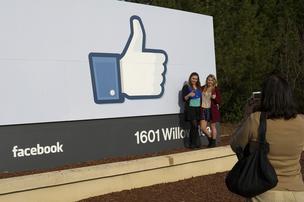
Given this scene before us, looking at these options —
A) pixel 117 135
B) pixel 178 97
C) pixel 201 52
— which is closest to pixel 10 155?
pixel 117 135

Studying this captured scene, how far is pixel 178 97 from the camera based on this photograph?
474 inches

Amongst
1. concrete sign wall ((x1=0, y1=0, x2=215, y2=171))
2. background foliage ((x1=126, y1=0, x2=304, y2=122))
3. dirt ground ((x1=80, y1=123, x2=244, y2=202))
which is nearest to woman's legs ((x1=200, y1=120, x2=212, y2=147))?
concrete sign wall ((x1=0, y1=0, x2=215, y2=171))

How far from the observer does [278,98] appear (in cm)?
391

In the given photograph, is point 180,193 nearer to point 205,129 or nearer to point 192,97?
point 192,97

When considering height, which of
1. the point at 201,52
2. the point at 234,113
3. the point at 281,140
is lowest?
the point at 234,113

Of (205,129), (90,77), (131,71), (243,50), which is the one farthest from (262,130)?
(243,50)

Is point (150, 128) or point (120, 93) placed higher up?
point (120, 93)

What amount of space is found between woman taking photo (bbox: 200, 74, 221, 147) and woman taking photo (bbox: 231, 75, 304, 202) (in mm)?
7989

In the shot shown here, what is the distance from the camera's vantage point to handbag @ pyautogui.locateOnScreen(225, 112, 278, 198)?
12.4ft

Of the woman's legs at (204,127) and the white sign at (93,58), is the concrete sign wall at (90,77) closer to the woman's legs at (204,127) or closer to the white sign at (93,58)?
the white sign at (93,58)

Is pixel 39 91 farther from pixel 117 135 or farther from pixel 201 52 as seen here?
pixel 201 52

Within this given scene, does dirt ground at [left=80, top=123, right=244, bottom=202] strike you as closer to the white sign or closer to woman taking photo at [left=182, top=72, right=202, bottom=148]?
the white sign

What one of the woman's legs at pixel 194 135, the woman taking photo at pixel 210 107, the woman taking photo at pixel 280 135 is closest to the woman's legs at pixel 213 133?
the woman taking photo at pixel 210 107

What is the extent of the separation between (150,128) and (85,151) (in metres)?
1.75
